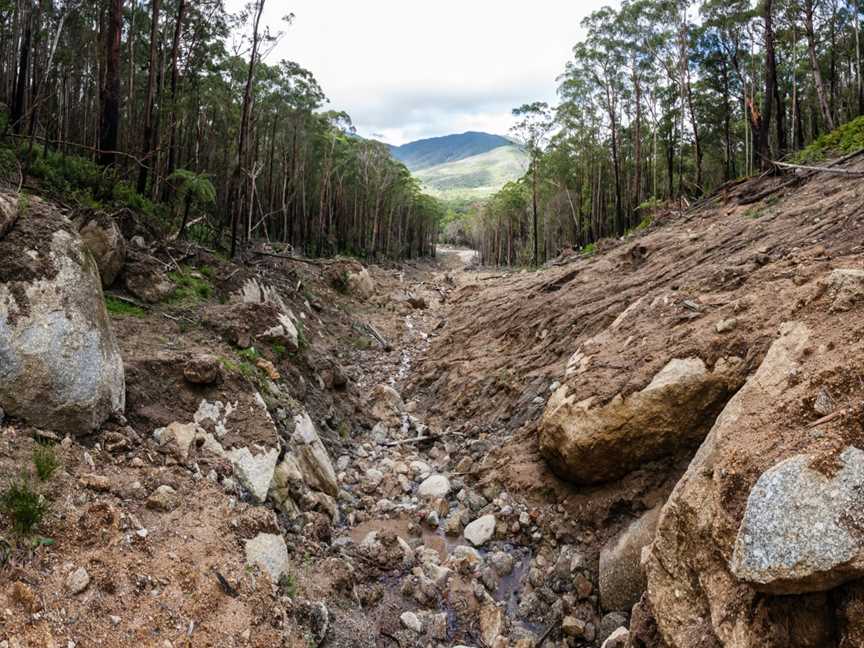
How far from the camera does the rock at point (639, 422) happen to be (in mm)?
4496

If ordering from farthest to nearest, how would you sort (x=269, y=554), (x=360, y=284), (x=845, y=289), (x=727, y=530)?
(x=360, y=284) → (x=269, y=554) → (x=845, y=289) → (x=727, y=530)

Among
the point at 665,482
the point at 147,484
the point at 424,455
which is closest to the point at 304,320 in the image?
the point at 424,455

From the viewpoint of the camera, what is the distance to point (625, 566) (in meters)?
4.14

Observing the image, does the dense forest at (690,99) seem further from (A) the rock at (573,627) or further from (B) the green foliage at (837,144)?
(A) the rock at (573,627)

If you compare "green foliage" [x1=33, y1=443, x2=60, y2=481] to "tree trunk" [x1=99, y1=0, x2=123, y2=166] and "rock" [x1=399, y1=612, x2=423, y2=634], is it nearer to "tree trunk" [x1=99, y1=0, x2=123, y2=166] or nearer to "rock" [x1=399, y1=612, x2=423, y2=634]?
"rock" [x1=399, y1=612, x2=423, y2=634]

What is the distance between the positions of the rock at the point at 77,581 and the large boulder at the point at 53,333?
1443 millimetres

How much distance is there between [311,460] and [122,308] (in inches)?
137

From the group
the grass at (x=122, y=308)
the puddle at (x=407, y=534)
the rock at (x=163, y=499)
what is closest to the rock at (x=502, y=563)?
the puddle at (x=407, y=534)

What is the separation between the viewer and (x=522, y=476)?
585 centimetres

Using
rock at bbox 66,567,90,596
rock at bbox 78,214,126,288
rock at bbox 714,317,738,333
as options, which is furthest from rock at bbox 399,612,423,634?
rock at bbox 78,214,126,288

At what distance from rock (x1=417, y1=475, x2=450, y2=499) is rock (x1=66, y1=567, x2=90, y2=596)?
397 centimetres

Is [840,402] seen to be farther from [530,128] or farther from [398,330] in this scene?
Answer: [530,128]

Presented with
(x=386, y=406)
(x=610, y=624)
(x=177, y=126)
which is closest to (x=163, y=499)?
(x=610, y=624)

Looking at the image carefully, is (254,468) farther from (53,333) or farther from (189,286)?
(189,286)
